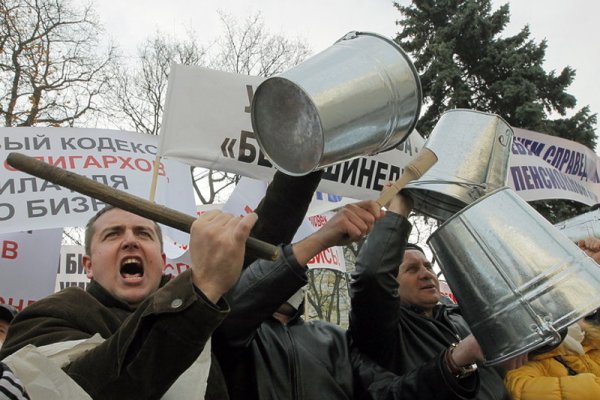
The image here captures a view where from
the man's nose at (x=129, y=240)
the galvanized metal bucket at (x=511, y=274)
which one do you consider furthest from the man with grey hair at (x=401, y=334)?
the man's nose at (x=129, y=240)

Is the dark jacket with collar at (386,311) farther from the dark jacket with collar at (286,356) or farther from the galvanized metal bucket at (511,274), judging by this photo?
the galvanized metal bucket at (511,274)

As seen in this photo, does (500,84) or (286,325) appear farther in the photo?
(500,84)

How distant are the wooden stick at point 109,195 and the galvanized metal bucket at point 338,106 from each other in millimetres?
332

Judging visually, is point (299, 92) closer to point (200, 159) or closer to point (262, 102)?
point (262, 102)

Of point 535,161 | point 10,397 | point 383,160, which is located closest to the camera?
point 10,397

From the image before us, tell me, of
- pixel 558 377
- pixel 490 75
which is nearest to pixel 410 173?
pixel 558 377

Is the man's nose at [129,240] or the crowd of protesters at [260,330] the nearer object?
the crowd of protesters at [260,330]

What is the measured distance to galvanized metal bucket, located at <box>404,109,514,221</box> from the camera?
2.52 m

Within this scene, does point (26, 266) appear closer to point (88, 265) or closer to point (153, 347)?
point (88, 265)

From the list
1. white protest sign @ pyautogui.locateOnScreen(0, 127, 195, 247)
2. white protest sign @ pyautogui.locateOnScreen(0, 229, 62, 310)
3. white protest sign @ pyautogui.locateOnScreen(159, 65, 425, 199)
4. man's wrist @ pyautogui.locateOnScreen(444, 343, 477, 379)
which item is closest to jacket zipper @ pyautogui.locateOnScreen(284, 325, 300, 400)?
man's wrist @ pyautogui.locateOnScreen(444, 343, 477, 379)

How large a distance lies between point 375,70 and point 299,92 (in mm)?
266

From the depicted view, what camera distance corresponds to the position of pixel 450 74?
1384 centimetres

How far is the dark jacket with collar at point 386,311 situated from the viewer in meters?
2.55

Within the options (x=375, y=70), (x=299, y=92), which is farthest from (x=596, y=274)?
(x=299, y=92)
